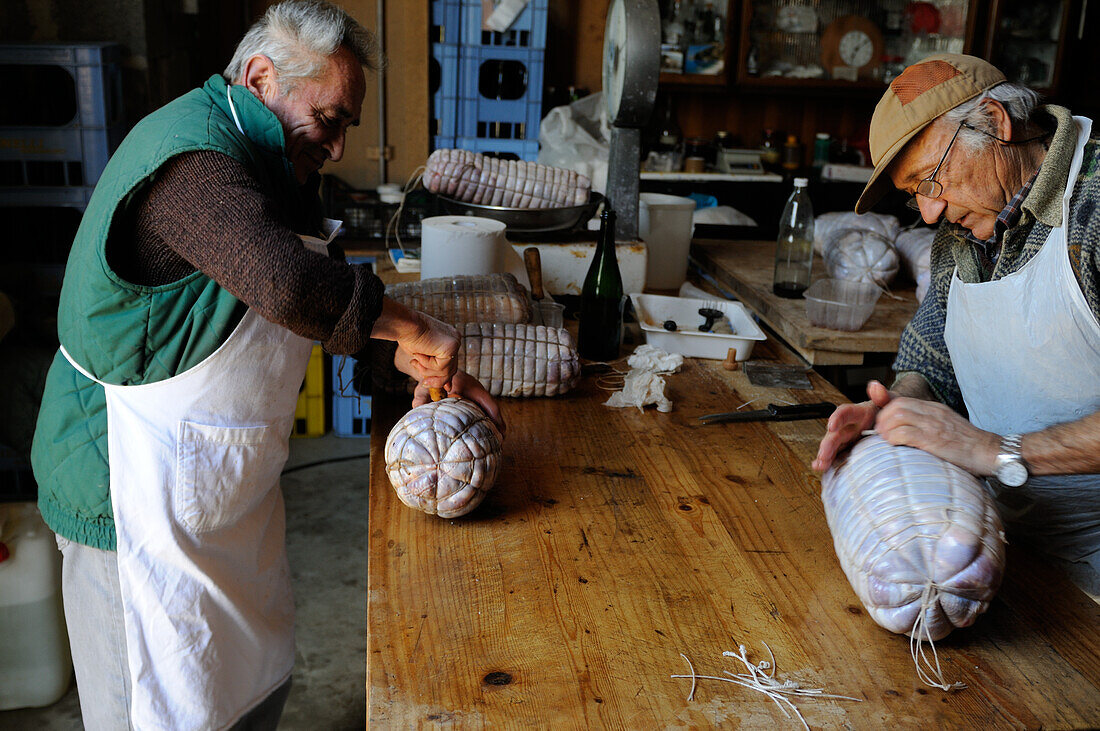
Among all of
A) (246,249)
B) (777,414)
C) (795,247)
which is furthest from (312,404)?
(246,249)

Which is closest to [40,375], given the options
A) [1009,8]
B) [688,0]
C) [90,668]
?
[90,668]

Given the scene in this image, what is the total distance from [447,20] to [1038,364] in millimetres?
4194

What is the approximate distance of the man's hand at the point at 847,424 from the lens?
156 cm

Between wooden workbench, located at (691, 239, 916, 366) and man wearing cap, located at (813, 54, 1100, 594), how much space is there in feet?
2.18

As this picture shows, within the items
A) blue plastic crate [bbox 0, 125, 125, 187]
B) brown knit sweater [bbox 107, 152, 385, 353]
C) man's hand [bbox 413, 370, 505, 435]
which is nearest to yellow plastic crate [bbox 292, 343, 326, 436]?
blue plastic crate [bbox 0, 125, 125, 187]

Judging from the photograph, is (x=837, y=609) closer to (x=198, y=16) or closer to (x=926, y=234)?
(x=926, y=234)

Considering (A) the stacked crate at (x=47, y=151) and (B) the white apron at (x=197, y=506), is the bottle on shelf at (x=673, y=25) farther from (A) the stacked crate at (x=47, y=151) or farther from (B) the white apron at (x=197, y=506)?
(B) the white apron at (x=197, y=506)

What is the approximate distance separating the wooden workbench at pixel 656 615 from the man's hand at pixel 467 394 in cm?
12

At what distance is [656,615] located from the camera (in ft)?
4.37

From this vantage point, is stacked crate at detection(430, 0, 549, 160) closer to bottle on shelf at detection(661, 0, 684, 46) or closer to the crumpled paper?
bottle on shelf at detection(661, 0, 684, 46)

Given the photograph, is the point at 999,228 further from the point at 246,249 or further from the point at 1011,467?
the point at 246,249

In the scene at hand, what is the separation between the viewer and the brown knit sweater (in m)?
1.32

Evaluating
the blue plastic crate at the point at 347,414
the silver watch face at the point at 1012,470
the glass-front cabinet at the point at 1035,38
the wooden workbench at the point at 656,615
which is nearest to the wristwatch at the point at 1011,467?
the silver watch face at the point at 1012,470

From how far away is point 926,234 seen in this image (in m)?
3.14
